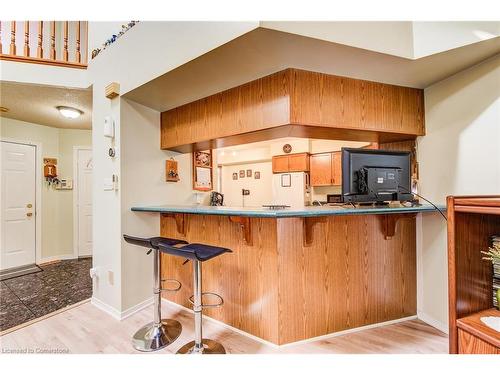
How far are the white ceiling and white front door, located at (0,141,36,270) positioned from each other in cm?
307

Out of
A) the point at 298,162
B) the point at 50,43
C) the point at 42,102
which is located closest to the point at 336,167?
the point at 298,162

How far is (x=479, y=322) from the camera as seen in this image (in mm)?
1121


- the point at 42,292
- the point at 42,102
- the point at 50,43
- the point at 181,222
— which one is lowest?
the point at 42,292

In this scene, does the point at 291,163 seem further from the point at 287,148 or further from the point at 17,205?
the point at 17,205

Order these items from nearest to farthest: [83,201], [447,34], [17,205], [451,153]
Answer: [447,34], [451,153], [17,205], [83,201]

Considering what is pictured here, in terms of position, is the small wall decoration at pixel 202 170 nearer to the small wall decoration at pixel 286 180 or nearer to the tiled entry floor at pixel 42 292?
the tiled entry floor at pixel 42 292

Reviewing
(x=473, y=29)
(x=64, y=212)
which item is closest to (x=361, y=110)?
(x=473, y=29)

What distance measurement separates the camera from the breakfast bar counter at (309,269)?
1815 millimetres

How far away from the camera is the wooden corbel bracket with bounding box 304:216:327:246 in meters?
1.81

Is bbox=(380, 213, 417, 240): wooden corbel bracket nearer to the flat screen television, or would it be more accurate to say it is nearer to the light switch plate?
the flat screen television

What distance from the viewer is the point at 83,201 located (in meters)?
4.29

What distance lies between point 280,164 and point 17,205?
15.2ft

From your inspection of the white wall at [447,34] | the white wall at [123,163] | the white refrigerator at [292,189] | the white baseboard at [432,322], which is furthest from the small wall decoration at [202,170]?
the white baseboard at [432,322]
